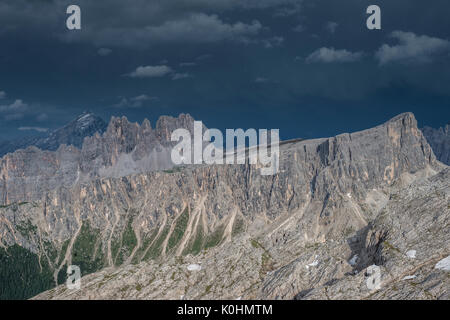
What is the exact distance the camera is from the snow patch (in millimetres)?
160625

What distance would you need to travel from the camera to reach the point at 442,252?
17250 centimetres

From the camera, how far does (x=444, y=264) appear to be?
164 metres

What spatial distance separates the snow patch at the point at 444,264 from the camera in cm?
16062
